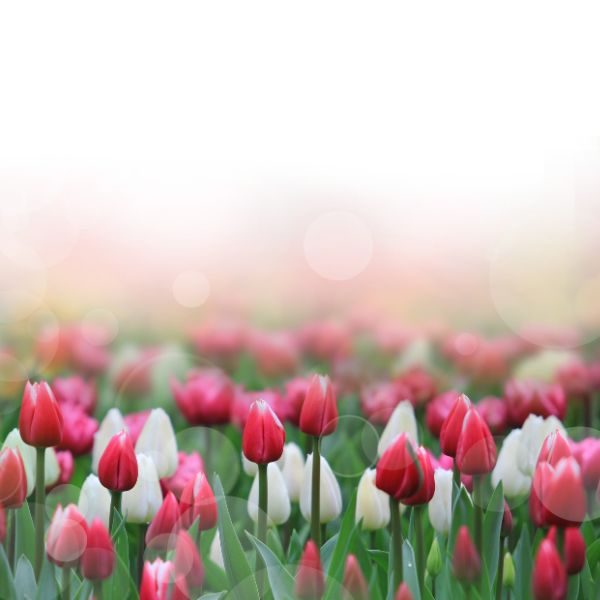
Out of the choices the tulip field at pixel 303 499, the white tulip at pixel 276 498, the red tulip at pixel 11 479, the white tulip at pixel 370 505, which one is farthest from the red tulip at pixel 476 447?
the red tulip at pixel 11 479

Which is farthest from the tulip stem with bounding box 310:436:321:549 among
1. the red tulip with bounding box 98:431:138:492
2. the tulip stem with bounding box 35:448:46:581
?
the tulip stem with bounding box 35:448:46:581

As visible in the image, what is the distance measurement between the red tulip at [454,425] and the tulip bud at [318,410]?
0.15 m

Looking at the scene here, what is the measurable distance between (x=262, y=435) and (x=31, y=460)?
456 millimetres

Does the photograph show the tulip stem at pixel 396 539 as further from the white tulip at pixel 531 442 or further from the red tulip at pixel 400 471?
the white tulip at pixel 531 442

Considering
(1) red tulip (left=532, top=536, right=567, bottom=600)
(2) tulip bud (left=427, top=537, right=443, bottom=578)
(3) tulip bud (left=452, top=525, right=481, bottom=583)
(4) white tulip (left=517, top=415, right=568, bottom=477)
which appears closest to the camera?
(1) red tulip (left=532, top=536, right=567, bottom=600)

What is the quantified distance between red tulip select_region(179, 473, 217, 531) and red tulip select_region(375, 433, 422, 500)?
24cm

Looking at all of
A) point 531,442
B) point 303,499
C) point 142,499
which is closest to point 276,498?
point 303,499

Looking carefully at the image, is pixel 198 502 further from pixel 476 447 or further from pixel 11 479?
pixel 476 447

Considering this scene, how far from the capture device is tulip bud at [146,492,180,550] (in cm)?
113

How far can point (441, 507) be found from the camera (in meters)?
1.30

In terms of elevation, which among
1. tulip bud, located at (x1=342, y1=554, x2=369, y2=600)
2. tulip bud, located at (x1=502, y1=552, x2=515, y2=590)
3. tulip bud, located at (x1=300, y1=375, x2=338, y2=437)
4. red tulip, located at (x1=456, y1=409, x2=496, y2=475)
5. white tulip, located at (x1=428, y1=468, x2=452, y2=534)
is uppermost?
tulip bud, located at (x1=300, y1=375, x2=338, y2=437)

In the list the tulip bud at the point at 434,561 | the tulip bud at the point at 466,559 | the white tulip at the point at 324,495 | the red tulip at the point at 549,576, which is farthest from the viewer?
the white tulip at the point at 324,495

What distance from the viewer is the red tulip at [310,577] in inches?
38.8

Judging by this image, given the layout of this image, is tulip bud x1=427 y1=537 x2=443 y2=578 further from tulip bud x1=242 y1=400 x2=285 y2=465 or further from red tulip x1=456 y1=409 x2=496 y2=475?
tulip bud x1=242 y1=400 x2=285 y2=465
